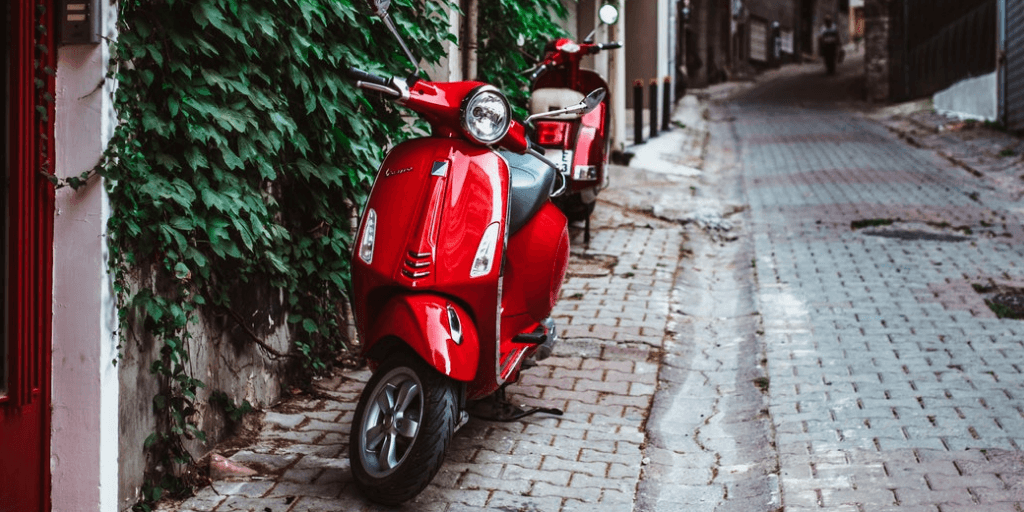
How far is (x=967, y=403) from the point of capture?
15.8ft

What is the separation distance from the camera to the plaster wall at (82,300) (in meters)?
3.40

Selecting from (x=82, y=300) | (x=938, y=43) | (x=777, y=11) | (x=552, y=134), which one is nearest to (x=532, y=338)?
(x=82, y=300)

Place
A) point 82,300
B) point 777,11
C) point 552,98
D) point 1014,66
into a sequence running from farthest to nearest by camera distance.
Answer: point 777,11 < point 1014,66 < point 552,98 < point 82,300

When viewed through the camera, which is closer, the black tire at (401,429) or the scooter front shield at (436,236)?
the black tire at (401,429)

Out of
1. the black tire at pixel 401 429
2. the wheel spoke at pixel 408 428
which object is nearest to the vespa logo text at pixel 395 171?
the black tire at pixel 401 429

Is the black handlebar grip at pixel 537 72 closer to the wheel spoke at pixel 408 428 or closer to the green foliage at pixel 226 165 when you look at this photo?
the green foliage at pixel 226 165

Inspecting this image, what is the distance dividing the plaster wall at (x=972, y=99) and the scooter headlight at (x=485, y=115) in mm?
15004

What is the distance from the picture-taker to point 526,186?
446cm

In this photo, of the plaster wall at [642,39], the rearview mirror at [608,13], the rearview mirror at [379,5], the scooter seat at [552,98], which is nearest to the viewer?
the rearview mirror at [379,5]

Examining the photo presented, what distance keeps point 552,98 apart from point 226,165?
4533 millimetres

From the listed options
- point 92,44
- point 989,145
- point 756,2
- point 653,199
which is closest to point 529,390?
point 92,44

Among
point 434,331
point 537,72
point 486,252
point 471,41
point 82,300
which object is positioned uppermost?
point 471,41

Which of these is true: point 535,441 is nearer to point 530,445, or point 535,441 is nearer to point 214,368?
point 530,445

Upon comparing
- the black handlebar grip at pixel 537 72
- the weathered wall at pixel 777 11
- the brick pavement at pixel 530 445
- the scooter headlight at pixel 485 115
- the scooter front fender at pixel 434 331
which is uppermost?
the weathered wall at pixel 777 11
